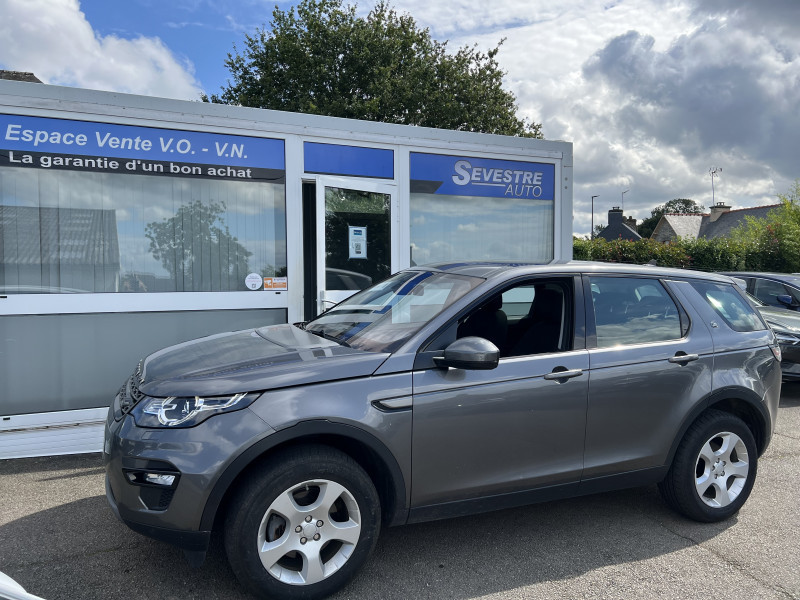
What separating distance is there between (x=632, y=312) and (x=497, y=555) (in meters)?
1.66

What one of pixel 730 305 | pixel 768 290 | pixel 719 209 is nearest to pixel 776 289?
pixel 768 290

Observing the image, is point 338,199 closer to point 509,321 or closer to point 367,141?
point 367,141

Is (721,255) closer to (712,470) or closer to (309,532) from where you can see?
(712,470)

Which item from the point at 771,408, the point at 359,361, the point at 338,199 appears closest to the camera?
the point at 359,361

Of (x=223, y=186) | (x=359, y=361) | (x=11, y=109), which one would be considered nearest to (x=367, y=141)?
(x=223, y=186)

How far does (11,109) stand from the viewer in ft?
15.9

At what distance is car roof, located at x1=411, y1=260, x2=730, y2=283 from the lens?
3.58 meters

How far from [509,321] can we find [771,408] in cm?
191

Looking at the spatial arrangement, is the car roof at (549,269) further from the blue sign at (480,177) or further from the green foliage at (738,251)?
the green foliage at (738,251)

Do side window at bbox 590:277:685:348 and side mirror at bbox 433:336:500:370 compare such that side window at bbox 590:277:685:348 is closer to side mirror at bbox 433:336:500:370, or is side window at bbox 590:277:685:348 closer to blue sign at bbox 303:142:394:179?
side mirror at bbox 433:336:500:370

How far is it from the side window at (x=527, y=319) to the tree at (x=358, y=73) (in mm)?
17212

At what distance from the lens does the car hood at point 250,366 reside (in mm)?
2777

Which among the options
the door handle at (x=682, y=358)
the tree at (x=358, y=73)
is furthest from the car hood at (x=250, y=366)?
the tree at (x=358, y=73)

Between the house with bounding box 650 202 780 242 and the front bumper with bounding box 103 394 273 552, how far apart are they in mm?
55924
